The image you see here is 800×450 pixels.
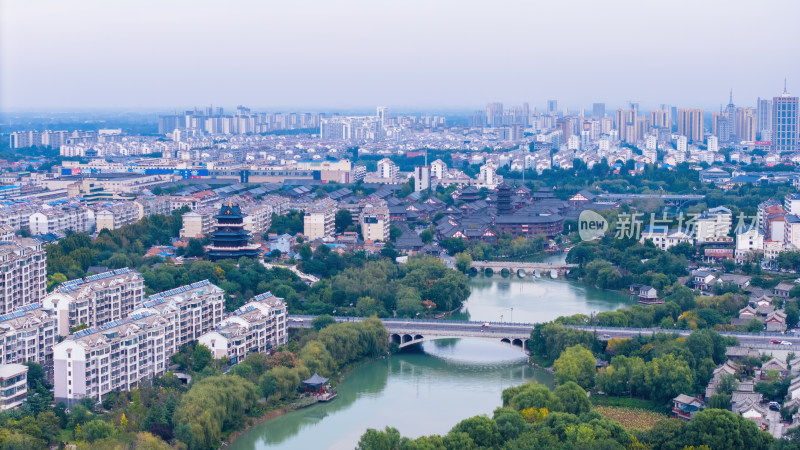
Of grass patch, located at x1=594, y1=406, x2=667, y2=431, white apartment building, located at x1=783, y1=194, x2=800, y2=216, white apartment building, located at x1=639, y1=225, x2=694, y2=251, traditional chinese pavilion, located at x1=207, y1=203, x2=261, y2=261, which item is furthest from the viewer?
white apartment building, located at x1=783, y1=194, x2=800, y2=216

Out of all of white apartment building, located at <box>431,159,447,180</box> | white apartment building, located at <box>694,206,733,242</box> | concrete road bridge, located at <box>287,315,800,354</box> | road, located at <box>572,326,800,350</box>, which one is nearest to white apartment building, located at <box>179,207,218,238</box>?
concrete road bridge, located at <box>287,315,800,354</box>

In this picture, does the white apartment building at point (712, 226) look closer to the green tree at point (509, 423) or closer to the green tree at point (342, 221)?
the green tree at point (342, 221)

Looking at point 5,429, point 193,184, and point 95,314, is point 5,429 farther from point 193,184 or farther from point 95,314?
point 193,184

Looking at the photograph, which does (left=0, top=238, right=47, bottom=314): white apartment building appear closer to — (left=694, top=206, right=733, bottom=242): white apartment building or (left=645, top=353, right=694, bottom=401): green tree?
(left=645, top=353, right=694, bottom=401): green tree

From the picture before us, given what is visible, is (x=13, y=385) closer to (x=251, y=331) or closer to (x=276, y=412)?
(x=276, y=412)

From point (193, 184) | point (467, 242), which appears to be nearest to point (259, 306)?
point (467, 242)

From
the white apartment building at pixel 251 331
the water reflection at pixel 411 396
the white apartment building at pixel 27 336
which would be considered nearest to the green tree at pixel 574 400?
the water reflection at pixel 411 396

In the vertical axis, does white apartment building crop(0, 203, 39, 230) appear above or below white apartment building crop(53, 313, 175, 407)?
above

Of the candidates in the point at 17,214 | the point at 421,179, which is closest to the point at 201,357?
the point at 17,214
